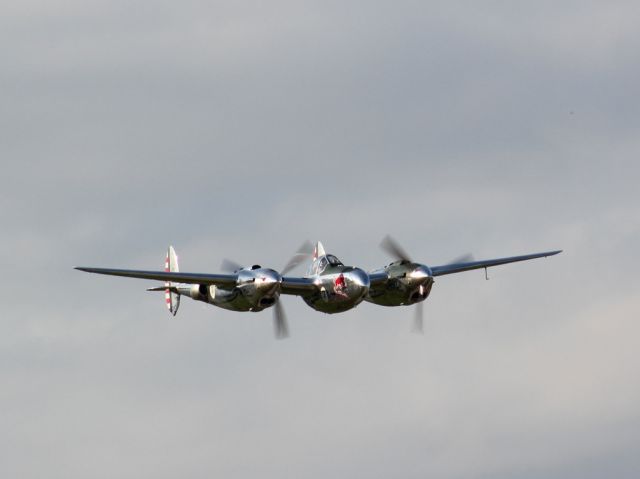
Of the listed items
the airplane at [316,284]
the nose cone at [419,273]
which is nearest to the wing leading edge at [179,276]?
the airplane at [316,284]

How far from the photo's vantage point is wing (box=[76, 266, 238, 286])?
97062 millimetres

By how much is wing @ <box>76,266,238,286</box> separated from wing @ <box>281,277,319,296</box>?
11.8ft

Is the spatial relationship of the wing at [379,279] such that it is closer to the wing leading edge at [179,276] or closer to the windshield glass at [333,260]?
the windshield glass at [333,260]

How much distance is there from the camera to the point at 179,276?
319ft

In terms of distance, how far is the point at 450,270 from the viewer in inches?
4304

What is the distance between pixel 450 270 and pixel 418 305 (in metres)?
4.34

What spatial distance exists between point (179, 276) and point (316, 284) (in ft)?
31.1

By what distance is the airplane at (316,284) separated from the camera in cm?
9806

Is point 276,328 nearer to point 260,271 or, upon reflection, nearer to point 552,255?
point 260,271

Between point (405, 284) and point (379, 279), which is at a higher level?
point (379, 279)

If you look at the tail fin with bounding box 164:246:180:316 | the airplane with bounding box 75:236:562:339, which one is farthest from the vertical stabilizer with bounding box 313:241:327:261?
the tail fin with bounding box 164:246:180:316

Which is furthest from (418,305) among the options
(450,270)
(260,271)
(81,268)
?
(81,268)

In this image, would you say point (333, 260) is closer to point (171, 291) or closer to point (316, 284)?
point (316, 284)

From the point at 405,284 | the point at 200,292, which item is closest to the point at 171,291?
the point at 200,292
